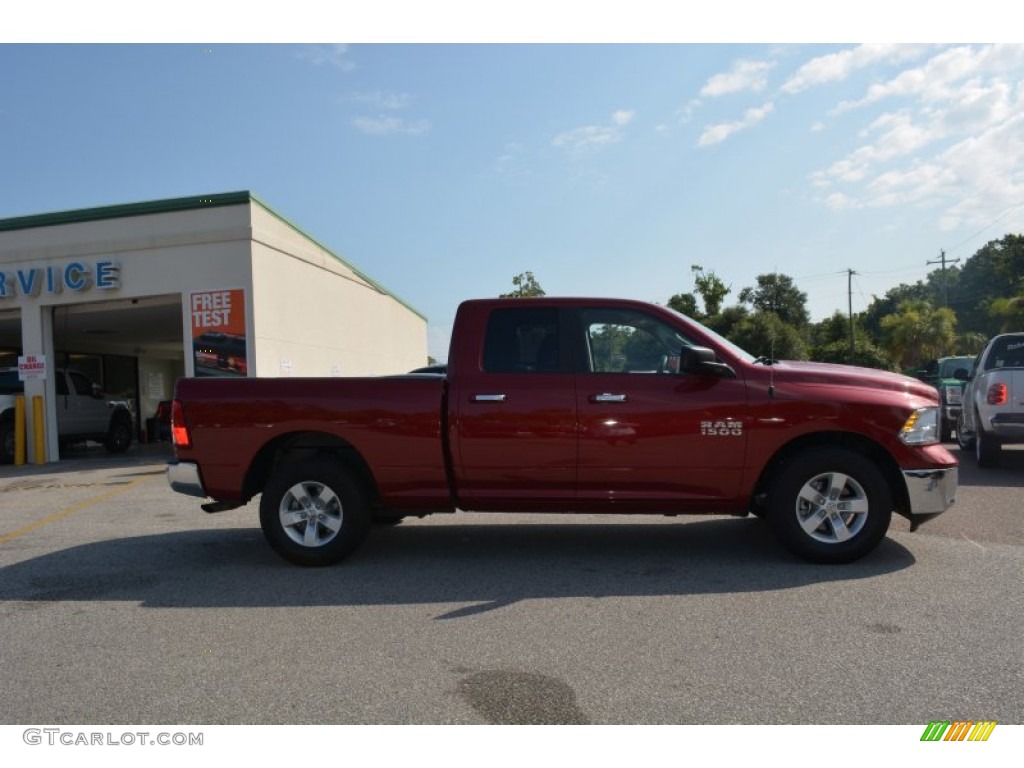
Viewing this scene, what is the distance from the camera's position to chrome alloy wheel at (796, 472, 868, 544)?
5461 mm

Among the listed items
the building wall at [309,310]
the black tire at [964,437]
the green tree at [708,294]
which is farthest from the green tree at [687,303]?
the black tire at [964,437]

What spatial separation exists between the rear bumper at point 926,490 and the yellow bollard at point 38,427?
16.6 meters

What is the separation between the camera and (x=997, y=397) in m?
9.84

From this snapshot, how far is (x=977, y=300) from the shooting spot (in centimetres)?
7812

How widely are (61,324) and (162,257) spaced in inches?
258

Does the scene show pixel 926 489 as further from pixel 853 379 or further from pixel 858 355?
pixel 858 355

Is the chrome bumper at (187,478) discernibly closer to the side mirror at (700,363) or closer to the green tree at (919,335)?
the side mirror at (700,363)

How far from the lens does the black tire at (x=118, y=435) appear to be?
18.7 metres

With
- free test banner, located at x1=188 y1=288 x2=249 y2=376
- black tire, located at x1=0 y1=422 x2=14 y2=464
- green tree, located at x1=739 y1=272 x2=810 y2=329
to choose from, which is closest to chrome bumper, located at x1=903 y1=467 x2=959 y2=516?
free test banner, located at x1=188 y1=288 x2=249 y2=376

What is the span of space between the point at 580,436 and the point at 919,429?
2.39 meters

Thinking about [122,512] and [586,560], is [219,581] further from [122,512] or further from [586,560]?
[122,512]

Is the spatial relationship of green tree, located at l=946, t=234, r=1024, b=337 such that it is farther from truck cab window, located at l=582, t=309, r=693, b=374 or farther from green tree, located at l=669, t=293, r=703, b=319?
truck cab window, located at l=582, t=309, r=693, b=374

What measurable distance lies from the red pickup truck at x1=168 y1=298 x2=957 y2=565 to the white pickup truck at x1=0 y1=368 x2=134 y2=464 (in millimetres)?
12643

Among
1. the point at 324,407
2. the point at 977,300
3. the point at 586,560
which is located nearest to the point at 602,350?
the point at 586,560
